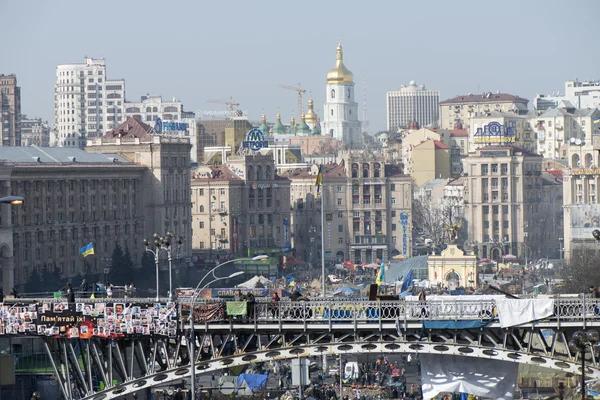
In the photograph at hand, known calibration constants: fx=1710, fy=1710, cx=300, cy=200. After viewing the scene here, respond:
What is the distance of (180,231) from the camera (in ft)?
573

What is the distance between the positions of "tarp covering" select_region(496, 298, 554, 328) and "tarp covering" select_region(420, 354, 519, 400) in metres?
2.81

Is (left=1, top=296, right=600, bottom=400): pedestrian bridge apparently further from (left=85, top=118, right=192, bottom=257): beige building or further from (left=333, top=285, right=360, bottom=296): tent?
(left=85, top=118, right=192, bottom=257): beige building

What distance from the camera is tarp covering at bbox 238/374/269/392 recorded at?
85750 millimetres

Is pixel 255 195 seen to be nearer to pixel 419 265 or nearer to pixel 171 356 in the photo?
pixel 419 265

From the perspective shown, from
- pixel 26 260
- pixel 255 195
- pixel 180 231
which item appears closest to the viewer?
pixel 26 260

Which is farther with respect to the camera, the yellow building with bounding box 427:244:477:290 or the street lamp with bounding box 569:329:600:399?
the yellow building with bounding box 427:244:477:290

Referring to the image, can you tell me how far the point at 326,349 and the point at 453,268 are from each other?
81.7 m

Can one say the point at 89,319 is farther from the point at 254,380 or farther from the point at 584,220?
the point at 584,220

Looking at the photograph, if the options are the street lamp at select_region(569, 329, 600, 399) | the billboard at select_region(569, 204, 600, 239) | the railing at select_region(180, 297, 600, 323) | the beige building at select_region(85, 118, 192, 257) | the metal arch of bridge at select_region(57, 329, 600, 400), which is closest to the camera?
the street lamp at select_region(569, 329, 600, 399)

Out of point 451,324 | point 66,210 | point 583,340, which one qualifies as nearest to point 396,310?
point 451,324

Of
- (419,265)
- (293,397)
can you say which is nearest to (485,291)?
(419,265)

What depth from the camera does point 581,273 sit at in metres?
124

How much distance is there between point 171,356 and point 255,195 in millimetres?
138355

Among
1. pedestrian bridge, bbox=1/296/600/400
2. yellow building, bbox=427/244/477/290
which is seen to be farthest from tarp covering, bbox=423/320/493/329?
yellow building, bbox=427/244/477/290
